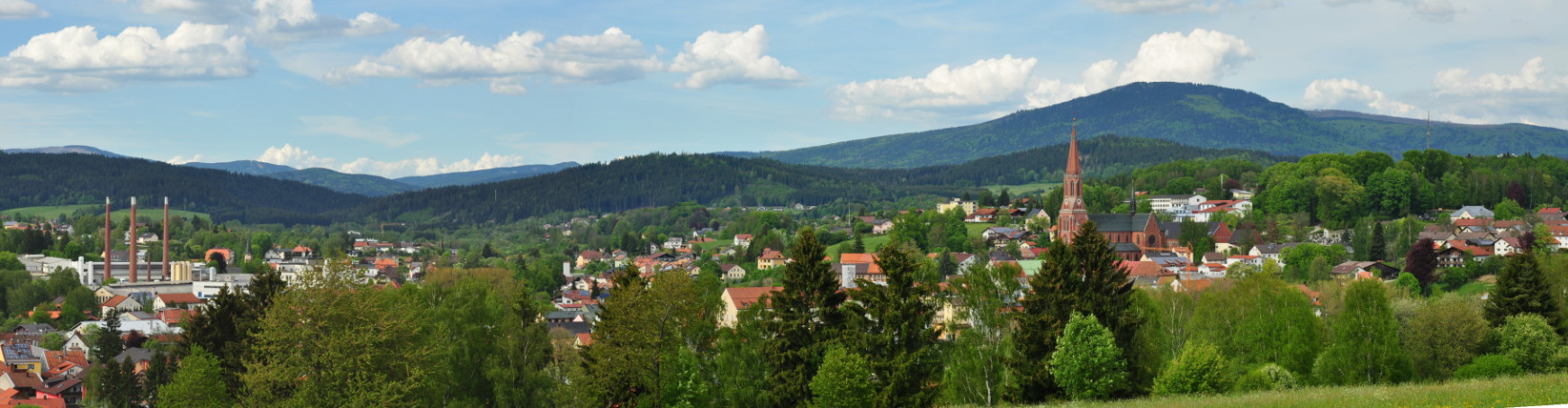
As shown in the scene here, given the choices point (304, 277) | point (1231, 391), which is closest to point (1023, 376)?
point (1231, 391)

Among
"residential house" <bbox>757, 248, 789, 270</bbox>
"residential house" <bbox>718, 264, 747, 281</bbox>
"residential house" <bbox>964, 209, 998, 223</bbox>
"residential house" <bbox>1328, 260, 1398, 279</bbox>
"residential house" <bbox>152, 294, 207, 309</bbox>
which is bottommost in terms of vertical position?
"residential house" <bbox>152, 294, 207, 309</bbox>

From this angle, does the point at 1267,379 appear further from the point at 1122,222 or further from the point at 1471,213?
the point at 1471,213

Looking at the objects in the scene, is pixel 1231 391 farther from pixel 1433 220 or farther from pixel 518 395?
pixel 1433 220

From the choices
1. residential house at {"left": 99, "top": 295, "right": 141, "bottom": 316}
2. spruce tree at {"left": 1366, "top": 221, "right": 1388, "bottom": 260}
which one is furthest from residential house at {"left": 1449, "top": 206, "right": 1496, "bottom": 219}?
residential house at {"left": 99, "top": 295, "right": 141, "bottom": 316}

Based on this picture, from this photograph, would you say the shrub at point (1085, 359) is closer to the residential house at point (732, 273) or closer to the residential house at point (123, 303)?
the residential house at point (123, 303)

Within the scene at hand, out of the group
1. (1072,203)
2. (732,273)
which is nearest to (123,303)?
(732,273)

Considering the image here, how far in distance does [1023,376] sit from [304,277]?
18646 mm

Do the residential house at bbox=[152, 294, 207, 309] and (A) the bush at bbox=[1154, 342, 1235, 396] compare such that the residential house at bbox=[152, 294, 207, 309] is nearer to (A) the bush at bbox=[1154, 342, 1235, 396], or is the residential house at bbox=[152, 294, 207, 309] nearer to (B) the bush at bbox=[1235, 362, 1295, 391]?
(B) the bush at bbox=[1235, 362, 1295, 391]

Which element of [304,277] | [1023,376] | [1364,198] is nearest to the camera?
[304,277]

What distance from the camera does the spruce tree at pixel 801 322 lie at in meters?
36.4

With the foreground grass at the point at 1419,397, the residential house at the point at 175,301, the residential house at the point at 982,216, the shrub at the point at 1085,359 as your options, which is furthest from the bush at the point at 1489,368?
the residential house at the point at 982,216

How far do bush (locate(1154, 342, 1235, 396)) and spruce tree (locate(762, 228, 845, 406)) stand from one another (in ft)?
28.5

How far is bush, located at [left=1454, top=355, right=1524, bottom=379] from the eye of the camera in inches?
1610

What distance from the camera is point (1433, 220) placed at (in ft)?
414
